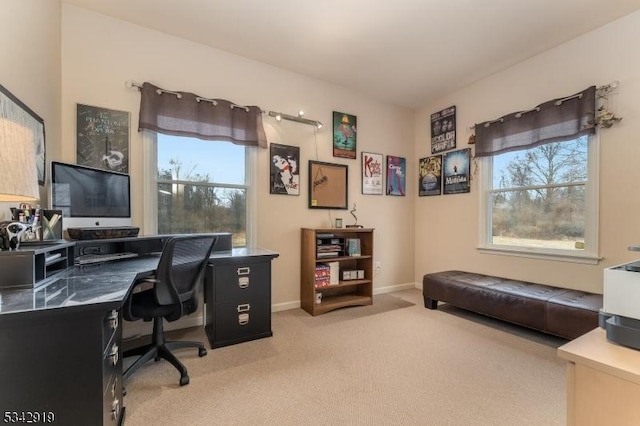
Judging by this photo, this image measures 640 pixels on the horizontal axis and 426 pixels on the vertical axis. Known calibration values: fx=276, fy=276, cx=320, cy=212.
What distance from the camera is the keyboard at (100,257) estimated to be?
1.90 m

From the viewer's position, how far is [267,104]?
10.5 feet

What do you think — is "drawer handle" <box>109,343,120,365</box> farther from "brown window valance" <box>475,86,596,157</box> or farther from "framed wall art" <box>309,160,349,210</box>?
"brown window valance" <box>475,86,596,157</box>

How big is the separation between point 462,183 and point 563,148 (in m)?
1.08

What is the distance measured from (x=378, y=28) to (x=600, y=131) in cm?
228

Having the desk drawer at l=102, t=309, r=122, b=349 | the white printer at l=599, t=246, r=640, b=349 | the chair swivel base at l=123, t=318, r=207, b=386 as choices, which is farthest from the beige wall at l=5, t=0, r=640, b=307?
the white printer at l=599, t=246, r=640, b=349

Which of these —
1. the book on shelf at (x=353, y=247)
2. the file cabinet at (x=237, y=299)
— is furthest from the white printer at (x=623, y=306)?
the book on shelf at (x=353, y=247)

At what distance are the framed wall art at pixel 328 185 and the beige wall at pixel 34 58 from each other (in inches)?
92.5

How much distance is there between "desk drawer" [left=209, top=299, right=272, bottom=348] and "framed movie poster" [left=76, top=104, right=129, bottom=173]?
156cm

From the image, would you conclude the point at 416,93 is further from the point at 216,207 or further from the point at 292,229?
the point at 216,207

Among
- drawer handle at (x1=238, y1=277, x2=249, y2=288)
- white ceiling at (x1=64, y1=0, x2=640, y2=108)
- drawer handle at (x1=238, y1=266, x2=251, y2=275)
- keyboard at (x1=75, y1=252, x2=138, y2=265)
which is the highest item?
white ceiling at (x1=64, y1=0, x2=640, y2=108)

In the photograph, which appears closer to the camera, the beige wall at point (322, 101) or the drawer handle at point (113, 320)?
the drawer handle at point (113, 320)

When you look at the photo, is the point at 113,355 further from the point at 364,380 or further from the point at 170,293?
the point at 364,380

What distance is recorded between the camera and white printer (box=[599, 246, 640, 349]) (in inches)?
33.3

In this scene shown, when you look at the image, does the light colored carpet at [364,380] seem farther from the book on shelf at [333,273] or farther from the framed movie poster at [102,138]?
the framed movie poster at [102,138]
